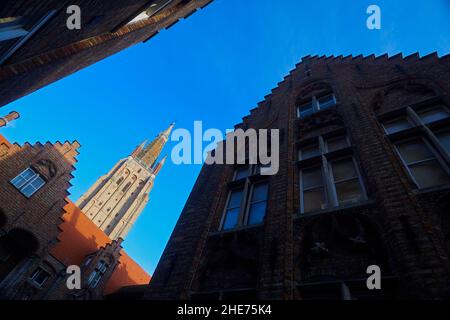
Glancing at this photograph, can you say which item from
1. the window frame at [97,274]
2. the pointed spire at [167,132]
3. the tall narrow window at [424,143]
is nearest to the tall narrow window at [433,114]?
the tall narrow window at [424,143]

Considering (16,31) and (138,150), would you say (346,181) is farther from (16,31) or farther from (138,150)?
(138,150)

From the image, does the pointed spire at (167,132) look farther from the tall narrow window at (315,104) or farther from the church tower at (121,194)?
the tall narrow window at (315,104)

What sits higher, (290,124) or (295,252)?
(290,124)

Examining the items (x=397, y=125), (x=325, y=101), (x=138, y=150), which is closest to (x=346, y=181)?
(x=397, y=125)

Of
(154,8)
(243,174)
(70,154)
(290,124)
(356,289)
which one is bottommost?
(356,289)

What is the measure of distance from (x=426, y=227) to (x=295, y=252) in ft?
6.31

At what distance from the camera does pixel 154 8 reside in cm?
992

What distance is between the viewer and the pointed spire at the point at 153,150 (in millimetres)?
52719

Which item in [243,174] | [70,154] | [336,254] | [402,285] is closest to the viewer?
[402,285]

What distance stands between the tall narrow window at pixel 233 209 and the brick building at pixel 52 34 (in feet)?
18.3

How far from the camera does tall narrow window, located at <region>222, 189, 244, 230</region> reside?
5.96 metres

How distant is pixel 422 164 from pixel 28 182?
18742 millimetres
